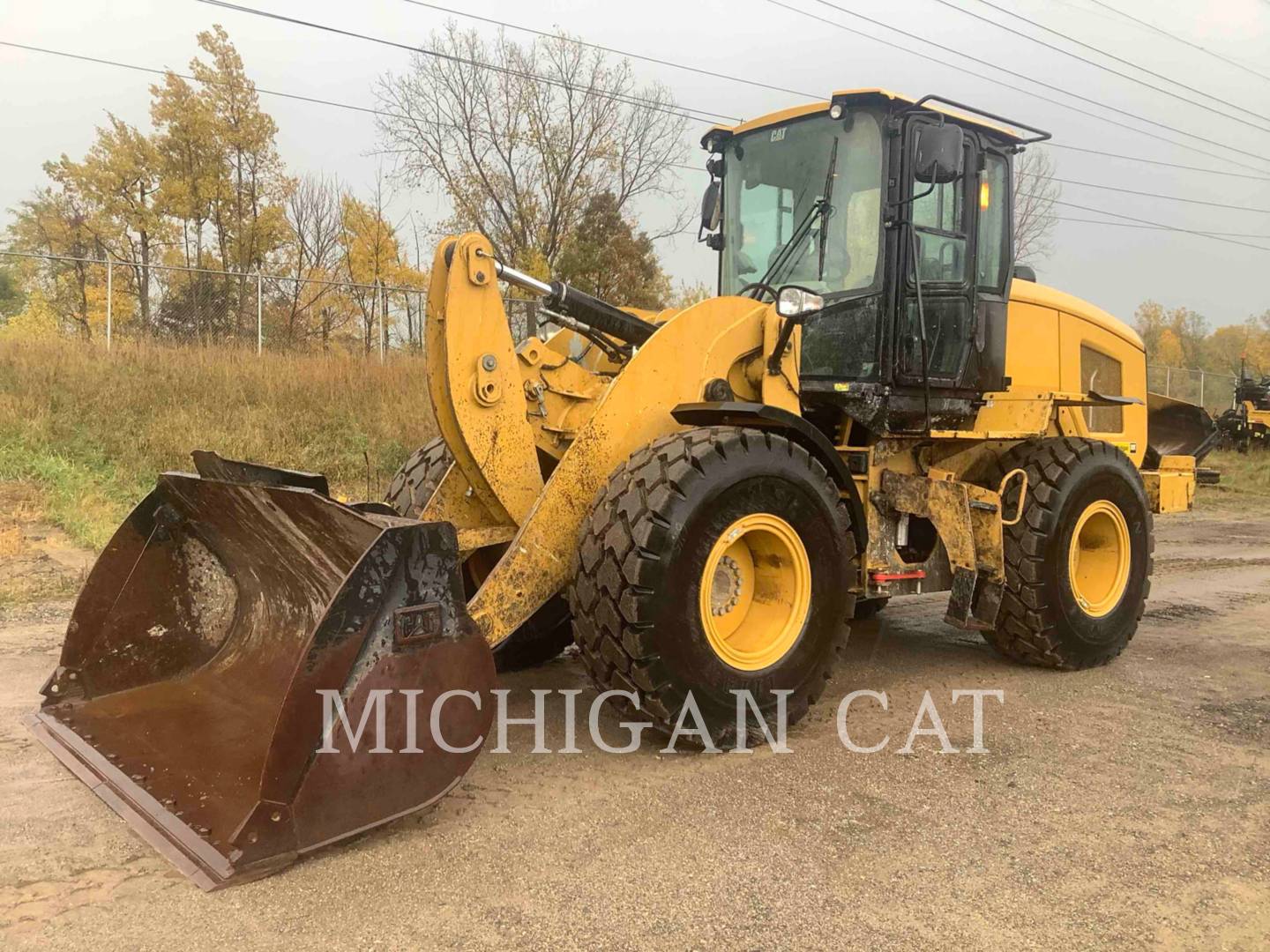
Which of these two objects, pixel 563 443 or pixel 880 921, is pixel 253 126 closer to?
pixel 563 443

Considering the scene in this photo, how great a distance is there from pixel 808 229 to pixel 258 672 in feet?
10.8

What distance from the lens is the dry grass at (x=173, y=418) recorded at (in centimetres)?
952

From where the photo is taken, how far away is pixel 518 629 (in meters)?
4.61

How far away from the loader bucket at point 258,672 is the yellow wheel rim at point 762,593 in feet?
4.24

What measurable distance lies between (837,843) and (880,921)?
0.46m

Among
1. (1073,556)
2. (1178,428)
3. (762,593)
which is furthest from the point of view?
(1178,428)

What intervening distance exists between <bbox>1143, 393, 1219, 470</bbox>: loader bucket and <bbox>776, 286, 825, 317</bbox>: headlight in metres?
4.04

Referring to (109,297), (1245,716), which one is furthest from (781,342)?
(109,297)

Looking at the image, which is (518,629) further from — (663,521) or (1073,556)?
(1073,556)

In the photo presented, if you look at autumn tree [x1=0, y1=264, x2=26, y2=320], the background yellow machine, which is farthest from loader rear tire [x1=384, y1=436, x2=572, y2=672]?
the background yellow machine

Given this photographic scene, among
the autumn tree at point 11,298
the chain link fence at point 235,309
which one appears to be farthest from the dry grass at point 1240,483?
the autumn tree at point 11,298

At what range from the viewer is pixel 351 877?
2730 mm

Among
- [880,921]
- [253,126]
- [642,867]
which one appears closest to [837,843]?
[880,921]

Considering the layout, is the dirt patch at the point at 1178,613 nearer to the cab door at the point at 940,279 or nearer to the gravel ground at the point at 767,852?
the gravel ground at the point at 767,852
